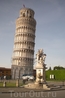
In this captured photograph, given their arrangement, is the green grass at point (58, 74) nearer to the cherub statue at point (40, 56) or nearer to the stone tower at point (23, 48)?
the stone tower at point (23, 48)

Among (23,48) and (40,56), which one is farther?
(23,48)

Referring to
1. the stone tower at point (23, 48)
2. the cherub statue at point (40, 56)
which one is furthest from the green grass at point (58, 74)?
the cherub statue at point (40, 56)

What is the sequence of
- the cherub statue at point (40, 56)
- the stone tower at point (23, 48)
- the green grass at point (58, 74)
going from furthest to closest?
the stone tower at point (23, 48), the green grass at point (58, 74), the cherub statue at point (40, 56)

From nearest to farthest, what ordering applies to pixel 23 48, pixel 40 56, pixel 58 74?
pixel 40 56 < pixel 58 74 < pixel 23 48

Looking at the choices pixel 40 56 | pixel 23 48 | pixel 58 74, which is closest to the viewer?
pixel 40 56

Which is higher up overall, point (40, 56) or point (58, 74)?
point (40, 56)

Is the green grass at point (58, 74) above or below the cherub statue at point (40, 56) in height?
below

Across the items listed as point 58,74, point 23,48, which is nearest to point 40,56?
point 58,74

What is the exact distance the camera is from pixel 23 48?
7444cm

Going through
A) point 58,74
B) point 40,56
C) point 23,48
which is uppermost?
point 23,48

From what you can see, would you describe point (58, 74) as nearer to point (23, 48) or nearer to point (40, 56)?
point (23, 48)

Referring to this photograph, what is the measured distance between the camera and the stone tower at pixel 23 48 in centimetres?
7400

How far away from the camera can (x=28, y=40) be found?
7600cm

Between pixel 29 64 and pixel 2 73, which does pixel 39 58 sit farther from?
pixel 2 73
